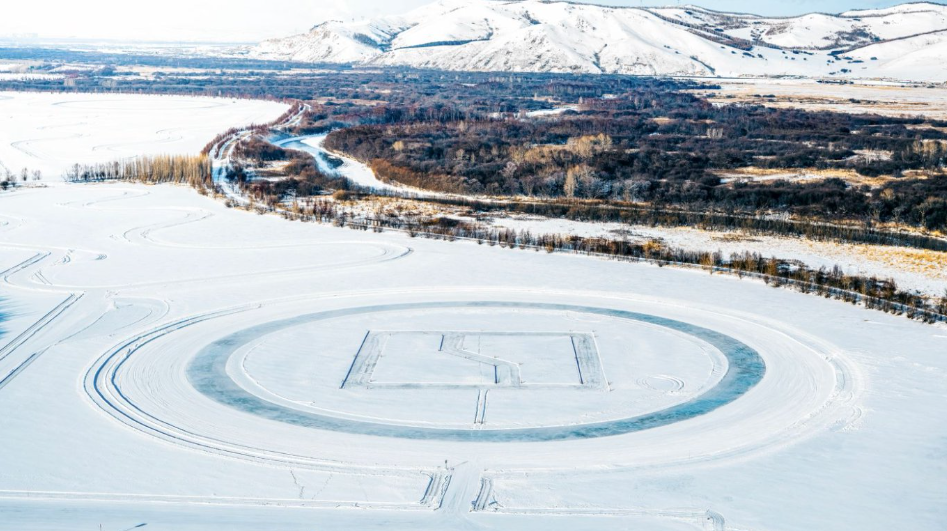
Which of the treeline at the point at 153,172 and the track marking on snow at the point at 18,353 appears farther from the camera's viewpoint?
the treeline at the point at 153,172

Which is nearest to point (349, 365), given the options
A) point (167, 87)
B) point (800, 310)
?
point (800, 310)

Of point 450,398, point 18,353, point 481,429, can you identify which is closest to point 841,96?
point 450,398

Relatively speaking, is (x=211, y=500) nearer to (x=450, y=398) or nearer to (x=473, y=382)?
(x=450, y=398)

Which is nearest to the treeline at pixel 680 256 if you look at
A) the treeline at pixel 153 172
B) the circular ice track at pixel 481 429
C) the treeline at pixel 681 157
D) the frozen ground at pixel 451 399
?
the frozen ground at pixel 451 399

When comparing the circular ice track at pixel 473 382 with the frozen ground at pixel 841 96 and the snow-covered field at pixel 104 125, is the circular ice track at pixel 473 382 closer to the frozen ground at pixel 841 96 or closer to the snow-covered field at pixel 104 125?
the snow-covered field at pixel 104 125

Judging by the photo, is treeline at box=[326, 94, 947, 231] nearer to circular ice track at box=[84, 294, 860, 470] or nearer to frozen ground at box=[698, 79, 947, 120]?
frozen ground at box=[698, 79, 947, 120]

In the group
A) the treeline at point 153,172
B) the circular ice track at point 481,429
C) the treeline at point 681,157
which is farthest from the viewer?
the treeline at point 153,172

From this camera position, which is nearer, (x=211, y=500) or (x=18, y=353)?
(x=211, y=500)

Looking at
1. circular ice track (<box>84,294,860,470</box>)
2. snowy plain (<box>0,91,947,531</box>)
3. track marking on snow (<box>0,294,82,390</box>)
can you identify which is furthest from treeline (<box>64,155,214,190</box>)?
circular ice track (<box>84,294,860,470</box>)

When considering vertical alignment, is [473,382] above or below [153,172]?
below
